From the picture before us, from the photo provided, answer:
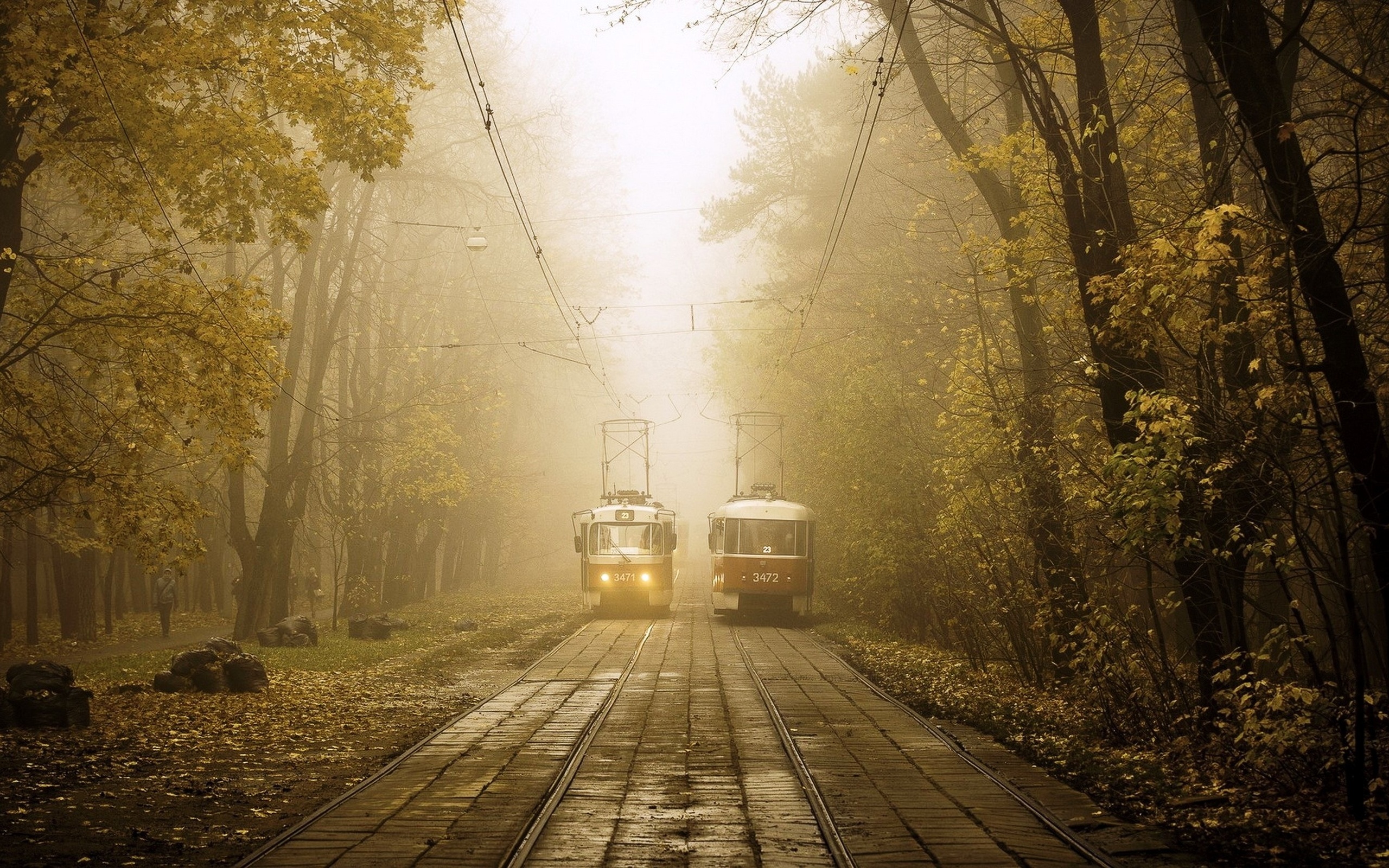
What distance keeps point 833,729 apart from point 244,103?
9.05 metres

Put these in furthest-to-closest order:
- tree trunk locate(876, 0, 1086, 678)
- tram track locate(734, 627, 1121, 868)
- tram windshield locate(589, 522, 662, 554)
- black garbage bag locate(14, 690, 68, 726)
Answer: tram windshield locate(589, 522, 662, 554) → tree trunk locate(876, 0, 1086, 678) → black garbage bag locate(14, 690, 68, 726) → tram track locate(734, 627, 1121, 868)

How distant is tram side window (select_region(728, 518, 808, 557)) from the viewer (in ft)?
92.8

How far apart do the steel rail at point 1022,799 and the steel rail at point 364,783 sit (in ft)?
15.0

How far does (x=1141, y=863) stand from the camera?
21.6 feet

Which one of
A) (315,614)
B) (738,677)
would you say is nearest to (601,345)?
(315,614)

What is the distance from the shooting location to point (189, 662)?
46.8 ft

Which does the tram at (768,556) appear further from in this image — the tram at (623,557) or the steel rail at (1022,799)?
the steel rail at (1022,799)

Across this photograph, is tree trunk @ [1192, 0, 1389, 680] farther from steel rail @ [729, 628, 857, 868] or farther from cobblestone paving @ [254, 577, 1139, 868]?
steel rail @ [729, 628, 857, 868]

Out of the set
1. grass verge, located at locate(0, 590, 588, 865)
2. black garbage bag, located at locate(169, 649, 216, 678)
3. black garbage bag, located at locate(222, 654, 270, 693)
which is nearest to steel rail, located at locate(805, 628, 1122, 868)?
grass verge, located at locate(0, 590, 588, 865)

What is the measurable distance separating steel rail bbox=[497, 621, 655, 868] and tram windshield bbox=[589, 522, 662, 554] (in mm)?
15818

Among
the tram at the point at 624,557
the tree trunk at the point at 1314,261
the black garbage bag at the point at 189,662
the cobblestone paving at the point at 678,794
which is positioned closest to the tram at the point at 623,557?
the tram at the point at 624,557

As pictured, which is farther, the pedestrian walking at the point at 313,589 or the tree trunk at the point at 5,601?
the pedestrian walking at the point at 313,589

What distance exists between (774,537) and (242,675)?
15923 mm

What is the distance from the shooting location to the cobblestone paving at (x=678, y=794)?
6.71m
